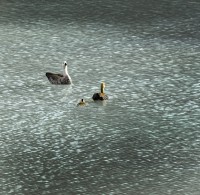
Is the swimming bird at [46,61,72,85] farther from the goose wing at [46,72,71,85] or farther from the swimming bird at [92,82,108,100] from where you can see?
the swimming bird at [92,82,108,100]

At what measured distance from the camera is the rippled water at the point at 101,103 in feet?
33.1

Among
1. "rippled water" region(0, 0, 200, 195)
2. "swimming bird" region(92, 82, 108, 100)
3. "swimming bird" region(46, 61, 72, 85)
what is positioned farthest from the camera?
"swimming bird" region(46, 61, 72, 85)

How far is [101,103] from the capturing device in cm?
Result: 1237

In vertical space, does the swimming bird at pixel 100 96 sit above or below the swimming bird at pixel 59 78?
below

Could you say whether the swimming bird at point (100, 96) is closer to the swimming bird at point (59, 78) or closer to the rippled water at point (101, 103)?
the rippled water at point (101, 103)

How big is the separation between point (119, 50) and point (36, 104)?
283cm

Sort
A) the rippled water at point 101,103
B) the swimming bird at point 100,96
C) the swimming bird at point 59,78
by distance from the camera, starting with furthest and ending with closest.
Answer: the swimming bird at point 59,78, the swimming bird at point 100,96, the rippled water at point 101,103

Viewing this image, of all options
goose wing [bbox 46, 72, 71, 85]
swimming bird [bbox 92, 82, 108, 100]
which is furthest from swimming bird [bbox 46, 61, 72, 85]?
swimming bird [bbox 92, 82, 108, 100]

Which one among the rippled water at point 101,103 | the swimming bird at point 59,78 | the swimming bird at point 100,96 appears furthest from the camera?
the swimming bird at point 59,78

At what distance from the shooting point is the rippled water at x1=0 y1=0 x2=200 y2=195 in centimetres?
1008

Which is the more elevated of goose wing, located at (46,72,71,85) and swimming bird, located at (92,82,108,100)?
goose wing, located at (46,72,71,85)

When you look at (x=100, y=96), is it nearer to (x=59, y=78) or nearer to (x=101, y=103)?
(x=101, y=103)

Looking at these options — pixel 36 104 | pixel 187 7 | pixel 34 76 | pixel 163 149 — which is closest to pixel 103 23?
pixel 187 7

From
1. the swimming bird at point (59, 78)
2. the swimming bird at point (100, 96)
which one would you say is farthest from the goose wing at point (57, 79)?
the swimming bird at point (100, 96)
